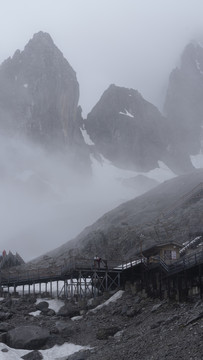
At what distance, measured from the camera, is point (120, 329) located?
3519 cm

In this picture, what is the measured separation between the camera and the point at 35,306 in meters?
52.4

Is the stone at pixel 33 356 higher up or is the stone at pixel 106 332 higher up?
the stone at pixel 106 332

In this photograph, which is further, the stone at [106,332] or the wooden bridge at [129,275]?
the wooden bridge at [129,275]

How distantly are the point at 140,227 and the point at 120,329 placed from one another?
51.2 m

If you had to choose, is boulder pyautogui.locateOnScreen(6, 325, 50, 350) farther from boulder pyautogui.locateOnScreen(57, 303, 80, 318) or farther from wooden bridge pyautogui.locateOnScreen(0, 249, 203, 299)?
wooden bridge pyautogui.locateOnScreen(0, 249, 203, 299)

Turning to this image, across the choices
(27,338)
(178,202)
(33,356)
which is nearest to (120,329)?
(27,338)

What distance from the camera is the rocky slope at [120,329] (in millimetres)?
26312

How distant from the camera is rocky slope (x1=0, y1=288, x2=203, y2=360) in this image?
26312 millimetres

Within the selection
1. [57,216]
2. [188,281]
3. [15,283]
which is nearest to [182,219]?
[15,283]

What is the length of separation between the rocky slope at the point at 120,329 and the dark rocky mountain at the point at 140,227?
22.5 metres

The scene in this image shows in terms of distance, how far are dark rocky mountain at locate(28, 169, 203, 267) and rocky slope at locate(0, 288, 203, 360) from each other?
884 inches

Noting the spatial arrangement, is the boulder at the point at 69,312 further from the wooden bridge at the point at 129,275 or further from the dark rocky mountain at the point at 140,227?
the dark rocky mountain at the point at 140,227

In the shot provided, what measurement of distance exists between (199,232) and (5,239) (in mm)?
109246

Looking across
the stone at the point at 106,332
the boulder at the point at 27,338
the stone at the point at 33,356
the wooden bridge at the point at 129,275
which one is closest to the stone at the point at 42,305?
the wooden bridge at the point at 129,275
